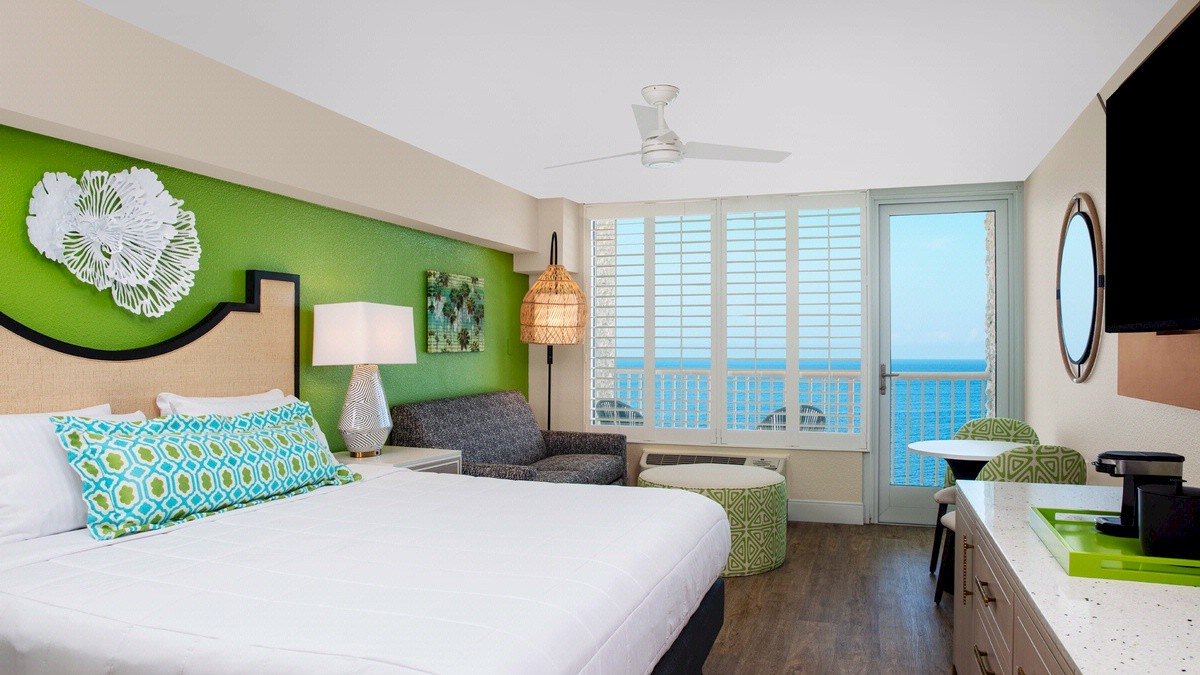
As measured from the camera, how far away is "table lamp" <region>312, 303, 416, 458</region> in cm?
361

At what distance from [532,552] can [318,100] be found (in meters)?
2.36

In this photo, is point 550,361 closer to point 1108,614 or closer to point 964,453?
point 964,453

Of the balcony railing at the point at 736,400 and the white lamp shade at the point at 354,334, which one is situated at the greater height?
the white lamp shade at the point at 354,334

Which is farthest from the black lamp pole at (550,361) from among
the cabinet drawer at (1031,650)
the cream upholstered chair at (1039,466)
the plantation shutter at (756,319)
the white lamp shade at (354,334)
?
the cabinet drawer at (1031,650)

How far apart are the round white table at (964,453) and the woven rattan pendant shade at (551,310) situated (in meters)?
2.42

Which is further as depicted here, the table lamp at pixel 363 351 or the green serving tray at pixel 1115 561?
the table lamp at pixel 363 351

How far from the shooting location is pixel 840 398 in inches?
217

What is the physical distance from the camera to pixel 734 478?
180 inches

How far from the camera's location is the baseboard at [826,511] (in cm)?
549

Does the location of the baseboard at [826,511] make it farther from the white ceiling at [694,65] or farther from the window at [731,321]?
the white ceiling at [694,65]

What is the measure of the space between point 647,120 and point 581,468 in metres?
2.38

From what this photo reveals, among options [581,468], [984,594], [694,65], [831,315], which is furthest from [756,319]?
[984,594]

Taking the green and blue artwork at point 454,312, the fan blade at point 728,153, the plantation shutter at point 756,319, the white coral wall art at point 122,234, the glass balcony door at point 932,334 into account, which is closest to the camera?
the white coral wall art at point 122,234

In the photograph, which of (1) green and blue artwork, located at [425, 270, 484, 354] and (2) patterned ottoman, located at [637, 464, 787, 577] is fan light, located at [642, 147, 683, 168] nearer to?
(2) patterned ottoman, located at [637, 464, 787, 577]
